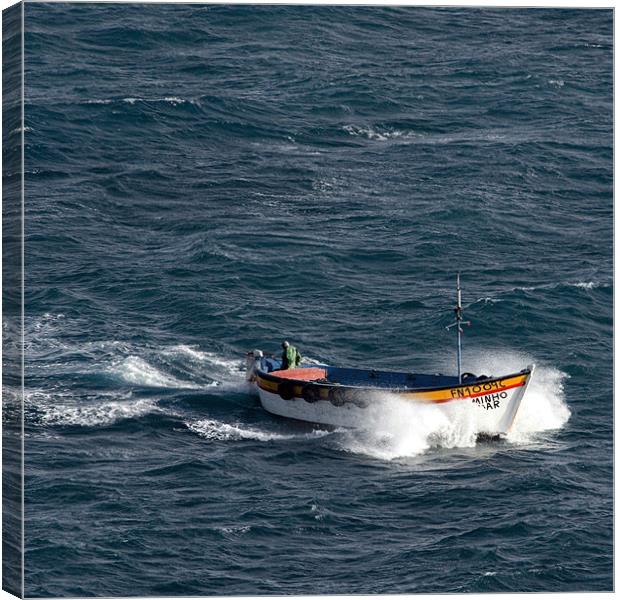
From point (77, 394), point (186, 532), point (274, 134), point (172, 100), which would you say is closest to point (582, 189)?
point (274, 134)

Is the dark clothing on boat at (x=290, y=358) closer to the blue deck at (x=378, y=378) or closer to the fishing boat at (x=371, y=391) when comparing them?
the fishing boat at (x=371, y=391)

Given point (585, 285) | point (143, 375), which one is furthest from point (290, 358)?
point (585, 285)

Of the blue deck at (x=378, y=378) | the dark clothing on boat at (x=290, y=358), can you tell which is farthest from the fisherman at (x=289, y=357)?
the blue deck at (x=378, y=378)

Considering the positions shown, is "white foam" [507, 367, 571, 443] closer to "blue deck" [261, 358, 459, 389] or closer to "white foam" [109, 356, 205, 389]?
"blue deck" [261, 358, 459, 389]

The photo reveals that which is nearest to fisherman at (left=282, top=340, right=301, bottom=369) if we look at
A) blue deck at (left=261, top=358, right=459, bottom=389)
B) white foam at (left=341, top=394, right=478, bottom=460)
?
blue deck at (left=261, top=358, right=459, bottom=389)

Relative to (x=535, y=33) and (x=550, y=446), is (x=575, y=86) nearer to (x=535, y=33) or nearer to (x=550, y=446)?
(x=535, y=33)
